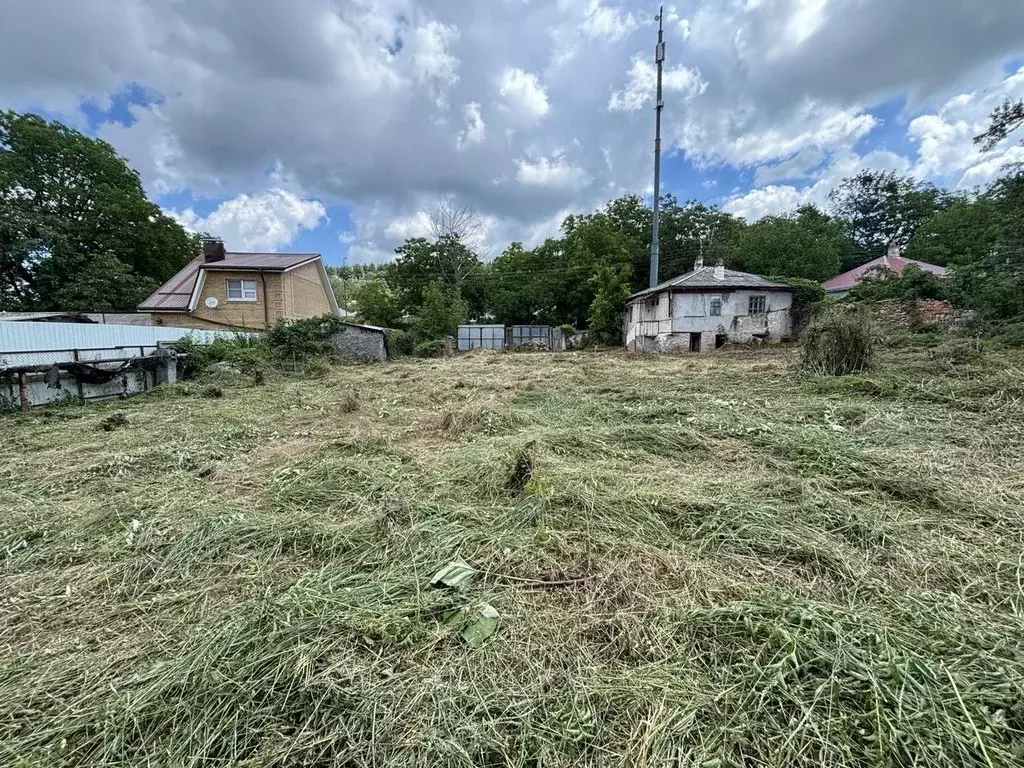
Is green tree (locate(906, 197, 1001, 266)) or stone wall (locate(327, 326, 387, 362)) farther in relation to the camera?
green tree (locate(906, 197, 1001, 266))

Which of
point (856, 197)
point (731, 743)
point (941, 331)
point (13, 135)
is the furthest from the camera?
point (856, 197)

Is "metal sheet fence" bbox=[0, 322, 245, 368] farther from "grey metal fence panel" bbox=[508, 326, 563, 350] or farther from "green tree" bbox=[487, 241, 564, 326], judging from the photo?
"green tree" bbox=[487, 241, 564, 326]

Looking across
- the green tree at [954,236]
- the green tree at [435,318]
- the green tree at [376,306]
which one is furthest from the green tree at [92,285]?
the green tree at [954,236]

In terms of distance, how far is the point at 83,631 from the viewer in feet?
6.78

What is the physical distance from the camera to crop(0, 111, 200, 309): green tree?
2103 cm

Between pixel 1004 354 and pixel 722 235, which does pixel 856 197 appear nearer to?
pixel 722 235

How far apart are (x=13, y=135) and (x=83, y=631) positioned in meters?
33.8

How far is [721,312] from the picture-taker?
21.2 metres

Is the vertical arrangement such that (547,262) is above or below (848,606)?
above

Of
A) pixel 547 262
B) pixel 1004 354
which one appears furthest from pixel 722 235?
pixel 1004 354

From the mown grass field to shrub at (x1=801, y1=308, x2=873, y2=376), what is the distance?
420 cm

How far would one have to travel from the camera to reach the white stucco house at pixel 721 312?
821 inches

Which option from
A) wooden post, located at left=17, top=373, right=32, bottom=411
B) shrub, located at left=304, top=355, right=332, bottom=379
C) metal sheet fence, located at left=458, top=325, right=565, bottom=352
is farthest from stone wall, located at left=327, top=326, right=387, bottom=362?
wooden post, located at left=17, top=373, right=32, bottom=411

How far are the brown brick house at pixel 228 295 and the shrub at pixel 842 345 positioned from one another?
20.5 m
